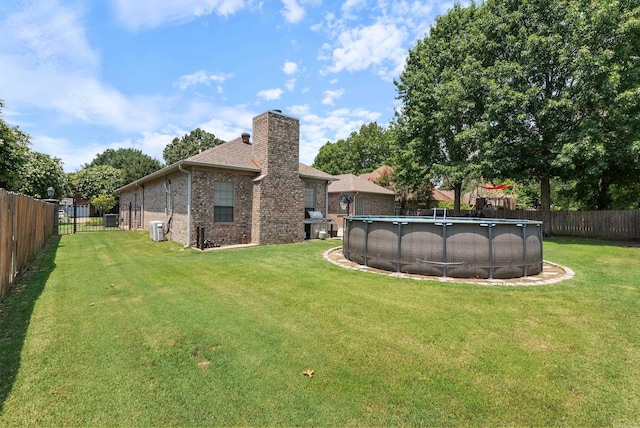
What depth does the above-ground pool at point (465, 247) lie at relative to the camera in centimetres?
659

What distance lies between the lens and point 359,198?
913 inches

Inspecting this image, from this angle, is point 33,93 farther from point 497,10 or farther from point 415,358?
point 497,10

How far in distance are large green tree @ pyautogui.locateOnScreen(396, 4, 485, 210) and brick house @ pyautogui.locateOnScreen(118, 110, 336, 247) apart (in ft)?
31.0

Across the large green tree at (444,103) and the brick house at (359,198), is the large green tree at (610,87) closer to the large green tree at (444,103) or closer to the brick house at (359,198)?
the large green tree at (444,103)

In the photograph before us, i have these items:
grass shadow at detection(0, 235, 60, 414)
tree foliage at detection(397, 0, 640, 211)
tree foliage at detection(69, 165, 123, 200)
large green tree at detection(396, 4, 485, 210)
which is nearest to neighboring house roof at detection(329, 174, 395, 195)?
large green tree at detection(396, 4, 485, 210)

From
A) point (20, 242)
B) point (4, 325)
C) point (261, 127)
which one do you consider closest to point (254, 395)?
point (4, 325)

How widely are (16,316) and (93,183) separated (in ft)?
134

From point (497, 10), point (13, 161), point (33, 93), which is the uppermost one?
point (497, 10)

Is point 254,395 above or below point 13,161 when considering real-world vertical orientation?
below

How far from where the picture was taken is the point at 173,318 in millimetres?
4293

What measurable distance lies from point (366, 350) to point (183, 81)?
17.6m

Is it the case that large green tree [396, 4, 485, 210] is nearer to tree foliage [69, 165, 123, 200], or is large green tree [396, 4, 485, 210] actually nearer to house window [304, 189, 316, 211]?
house window [304, 189, 316, 211]

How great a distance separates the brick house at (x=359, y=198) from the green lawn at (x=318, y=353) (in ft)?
54.7

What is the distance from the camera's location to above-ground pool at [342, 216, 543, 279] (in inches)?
259
